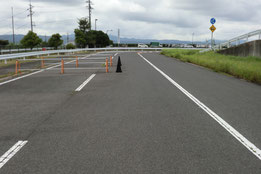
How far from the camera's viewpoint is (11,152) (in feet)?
15.4

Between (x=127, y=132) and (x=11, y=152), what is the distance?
7.18ft

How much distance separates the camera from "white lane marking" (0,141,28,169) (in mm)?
4314

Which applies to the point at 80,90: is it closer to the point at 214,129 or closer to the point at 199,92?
the point at 199,92

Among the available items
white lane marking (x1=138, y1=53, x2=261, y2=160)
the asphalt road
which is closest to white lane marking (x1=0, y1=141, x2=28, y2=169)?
the asphalt road

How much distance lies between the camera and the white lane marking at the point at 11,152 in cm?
431

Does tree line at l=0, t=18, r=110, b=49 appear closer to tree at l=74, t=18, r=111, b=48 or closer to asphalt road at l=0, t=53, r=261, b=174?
tree at l=74, t=18, r=111, b=48

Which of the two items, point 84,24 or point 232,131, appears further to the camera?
point 84,24

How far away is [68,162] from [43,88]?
7.89 m

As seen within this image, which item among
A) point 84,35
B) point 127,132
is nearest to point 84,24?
point 84,35

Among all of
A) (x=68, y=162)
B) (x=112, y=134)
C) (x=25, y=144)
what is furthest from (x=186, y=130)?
(x=25, y=144)

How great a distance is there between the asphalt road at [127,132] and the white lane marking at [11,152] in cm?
9

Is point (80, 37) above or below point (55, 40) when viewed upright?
above

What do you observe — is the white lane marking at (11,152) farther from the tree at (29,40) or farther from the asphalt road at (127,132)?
the tree at (29,40)

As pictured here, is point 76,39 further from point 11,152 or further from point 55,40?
point 11,152
